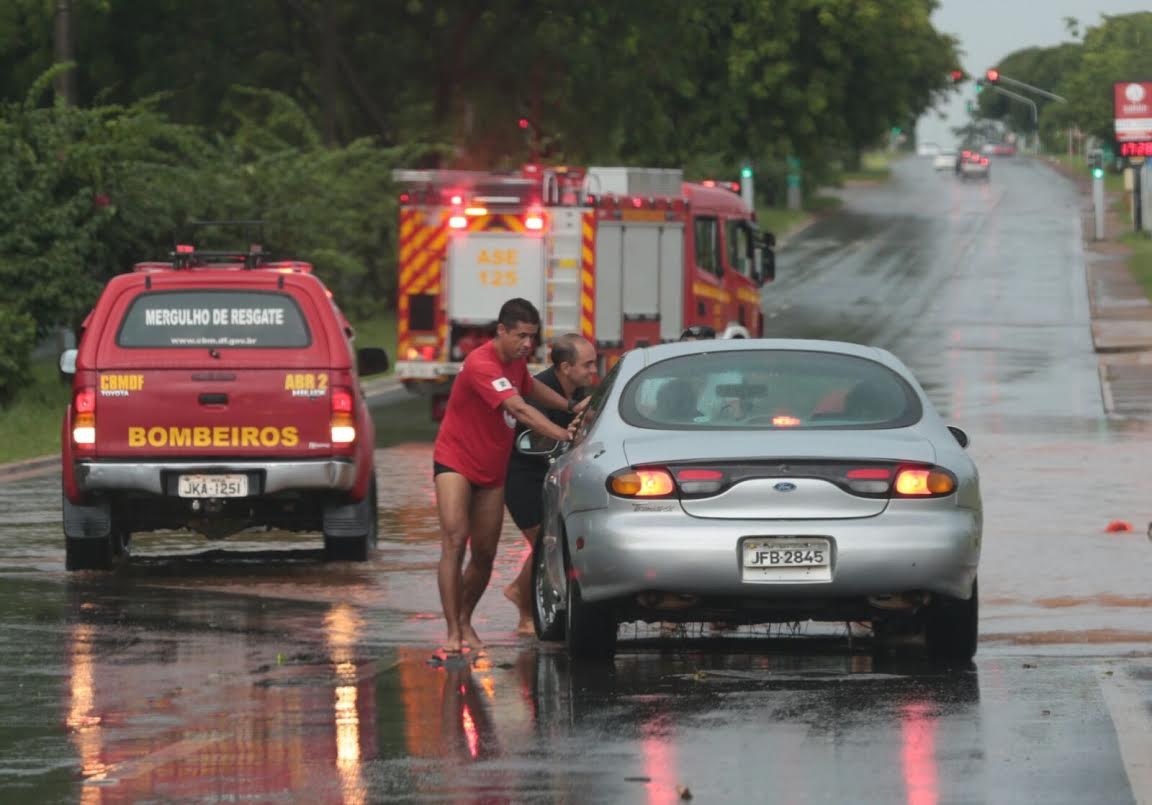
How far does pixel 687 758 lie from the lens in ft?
27.8

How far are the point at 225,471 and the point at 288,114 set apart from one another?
30.9 meters

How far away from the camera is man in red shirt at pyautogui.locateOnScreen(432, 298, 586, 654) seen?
37.8 ft

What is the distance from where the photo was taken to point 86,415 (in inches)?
585

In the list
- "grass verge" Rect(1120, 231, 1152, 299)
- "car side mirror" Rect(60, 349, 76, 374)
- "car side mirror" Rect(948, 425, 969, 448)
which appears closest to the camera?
"car side mirror" Rect(948, 425, 969, 448)

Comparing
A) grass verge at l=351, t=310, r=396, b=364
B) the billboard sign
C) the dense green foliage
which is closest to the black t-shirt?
the dense green foliage

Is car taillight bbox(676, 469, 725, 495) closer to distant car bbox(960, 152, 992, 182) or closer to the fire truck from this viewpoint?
the fire truck

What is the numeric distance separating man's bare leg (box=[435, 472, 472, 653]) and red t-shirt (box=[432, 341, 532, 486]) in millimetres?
78

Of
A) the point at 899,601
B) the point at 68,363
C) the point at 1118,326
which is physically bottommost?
the point at 1118,326

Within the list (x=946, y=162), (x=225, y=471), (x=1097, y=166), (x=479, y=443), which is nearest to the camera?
(x=479, y=443)

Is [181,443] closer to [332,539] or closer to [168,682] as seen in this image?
[332,539]

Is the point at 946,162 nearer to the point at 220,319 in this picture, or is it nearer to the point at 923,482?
the point at 220,319

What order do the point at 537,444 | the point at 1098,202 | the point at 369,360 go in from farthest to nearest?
the point at 1098,202 → the point at 369,360 → the point at 537,444

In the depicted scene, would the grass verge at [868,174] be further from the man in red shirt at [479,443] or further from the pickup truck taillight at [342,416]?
the man in red shirt at [479,443]

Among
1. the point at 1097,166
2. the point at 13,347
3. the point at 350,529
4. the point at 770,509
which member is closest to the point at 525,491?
the point at 770,509
